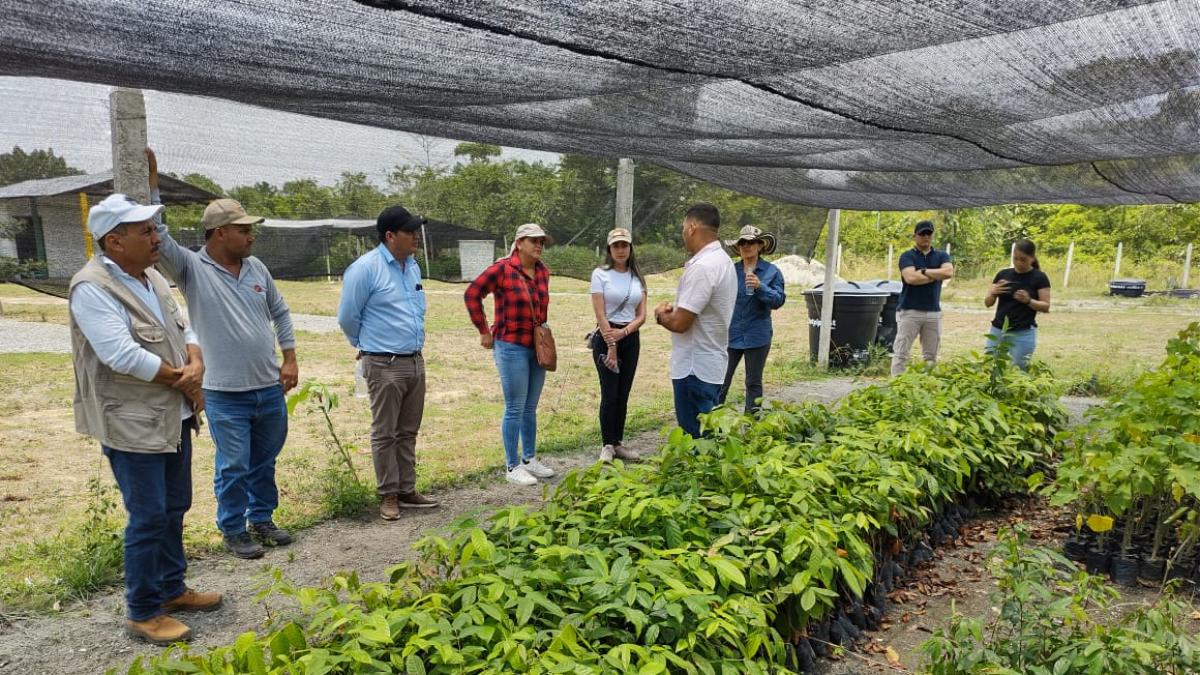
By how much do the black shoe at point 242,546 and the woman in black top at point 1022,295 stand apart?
223 inches

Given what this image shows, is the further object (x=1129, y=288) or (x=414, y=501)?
(x=1129, y=288)

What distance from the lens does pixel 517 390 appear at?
475cm

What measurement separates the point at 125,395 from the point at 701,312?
264 centimetres

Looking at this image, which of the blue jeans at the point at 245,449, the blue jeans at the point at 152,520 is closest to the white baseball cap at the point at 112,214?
the blue jeans at the point at 152,520

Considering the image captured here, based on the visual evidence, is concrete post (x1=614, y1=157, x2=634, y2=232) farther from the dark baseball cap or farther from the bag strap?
the dark baseball cap

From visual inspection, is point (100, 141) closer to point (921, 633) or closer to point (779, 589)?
point (779, 589)

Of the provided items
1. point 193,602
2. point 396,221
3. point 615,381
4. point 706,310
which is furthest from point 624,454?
point 193,602

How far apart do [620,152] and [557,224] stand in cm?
193

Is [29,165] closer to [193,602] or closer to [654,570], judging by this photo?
[193,602]

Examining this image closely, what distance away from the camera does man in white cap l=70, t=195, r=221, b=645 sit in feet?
8.85

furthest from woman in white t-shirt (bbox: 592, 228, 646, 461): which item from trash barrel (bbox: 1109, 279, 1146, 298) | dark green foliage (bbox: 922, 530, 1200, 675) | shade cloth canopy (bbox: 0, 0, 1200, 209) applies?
trash barrel (bbox: 1109, 279, 1146, 298)

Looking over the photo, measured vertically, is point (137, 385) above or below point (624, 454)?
above

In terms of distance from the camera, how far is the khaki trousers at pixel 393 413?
4.20 meters

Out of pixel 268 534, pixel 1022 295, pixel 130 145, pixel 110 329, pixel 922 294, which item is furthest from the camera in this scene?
pixel 922 294
